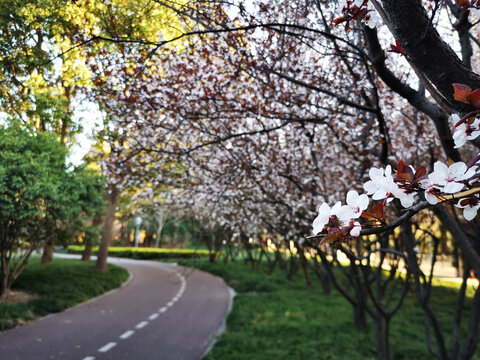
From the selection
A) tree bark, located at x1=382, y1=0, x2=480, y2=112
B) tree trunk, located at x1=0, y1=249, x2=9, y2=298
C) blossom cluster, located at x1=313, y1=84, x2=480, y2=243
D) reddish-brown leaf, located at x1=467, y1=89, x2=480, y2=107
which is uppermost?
tree bark, located at x1=382, y1=0, x2=480, y2=112

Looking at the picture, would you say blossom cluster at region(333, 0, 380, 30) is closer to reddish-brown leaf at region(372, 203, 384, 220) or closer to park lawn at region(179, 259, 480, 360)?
reddish-brown leaf at region(372, 203, 384, 220)

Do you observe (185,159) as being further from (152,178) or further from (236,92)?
(236,92)

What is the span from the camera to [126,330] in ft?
29.2

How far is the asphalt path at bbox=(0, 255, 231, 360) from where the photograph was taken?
699 centimetres

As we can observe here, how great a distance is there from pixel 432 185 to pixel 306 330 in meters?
8.30

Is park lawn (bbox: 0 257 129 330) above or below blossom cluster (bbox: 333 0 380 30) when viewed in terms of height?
below

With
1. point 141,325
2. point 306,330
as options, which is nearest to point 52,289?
point 141,325

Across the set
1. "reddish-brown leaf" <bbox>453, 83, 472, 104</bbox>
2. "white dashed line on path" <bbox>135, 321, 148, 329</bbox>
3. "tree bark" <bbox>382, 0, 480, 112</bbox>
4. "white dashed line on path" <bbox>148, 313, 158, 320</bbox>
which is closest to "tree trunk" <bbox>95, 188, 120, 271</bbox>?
"white dashed line on path" <bbox>148, 313, 158, 320</bbox>

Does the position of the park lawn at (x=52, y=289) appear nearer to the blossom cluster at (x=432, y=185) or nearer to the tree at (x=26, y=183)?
the tree at (x=26, y=183)

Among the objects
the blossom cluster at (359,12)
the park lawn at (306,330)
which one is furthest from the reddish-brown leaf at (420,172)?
the park lawn at (306,330)

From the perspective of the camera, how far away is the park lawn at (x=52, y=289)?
9242mm

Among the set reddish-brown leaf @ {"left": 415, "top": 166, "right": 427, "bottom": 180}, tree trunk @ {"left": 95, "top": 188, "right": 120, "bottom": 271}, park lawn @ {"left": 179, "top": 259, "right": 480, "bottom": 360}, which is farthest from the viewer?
tree trunk @ {"left": 95, "top": 188, "right": 120, "bottom": 271}

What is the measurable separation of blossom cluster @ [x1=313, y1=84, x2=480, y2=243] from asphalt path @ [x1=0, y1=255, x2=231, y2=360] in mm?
3239

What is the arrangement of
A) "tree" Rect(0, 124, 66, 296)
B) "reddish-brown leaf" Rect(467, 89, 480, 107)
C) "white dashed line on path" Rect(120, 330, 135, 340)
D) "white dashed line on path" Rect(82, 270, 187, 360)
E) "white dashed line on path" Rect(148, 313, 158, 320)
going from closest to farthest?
1. "reddish-brown leaf" Rect(467, 89, 480, 107)
2. "white dashed line on path" Rect(82, 270, 187, 360)
3. "white dashed line on path" Rect(120, 330, 135, 340)
4. "tree" Rect(0, 124, 66, 296)
5. "white dashed line on path" Rect(148, 313, 158, 320)
